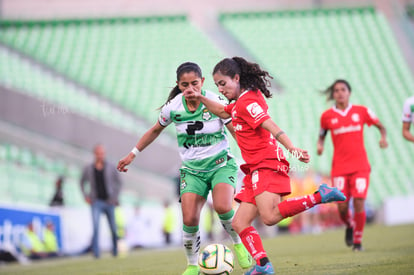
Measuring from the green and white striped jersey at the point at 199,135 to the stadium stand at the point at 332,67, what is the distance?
16.7 m

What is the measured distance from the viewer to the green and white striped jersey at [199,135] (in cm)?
678

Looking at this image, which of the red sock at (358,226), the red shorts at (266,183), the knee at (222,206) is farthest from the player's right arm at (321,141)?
the red shorts at (266,183)

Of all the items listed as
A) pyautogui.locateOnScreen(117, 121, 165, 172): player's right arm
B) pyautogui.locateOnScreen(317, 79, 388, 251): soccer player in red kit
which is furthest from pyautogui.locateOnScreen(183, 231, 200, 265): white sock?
pyautogui.locateOnScreen(317, 79, 388, 251): soccer player in red kit

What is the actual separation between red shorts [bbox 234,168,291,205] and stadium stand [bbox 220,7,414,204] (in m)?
17.2

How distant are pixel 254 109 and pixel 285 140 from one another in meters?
0.46

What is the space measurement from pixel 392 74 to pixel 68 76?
12.5 meters

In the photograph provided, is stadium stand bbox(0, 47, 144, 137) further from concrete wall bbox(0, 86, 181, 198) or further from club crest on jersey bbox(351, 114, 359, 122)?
club crest on jersey bbox(351, 114, 359, 122)

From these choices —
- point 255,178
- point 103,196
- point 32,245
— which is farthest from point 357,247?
point 32,245

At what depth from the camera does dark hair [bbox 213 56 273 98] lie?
6.27 meters

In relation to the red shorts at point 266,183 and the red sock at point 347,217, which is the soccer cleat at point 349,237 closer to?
the red sock at point 347,217

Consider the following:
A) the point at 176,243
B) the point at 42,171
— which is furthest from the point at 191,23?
the point at 176,243

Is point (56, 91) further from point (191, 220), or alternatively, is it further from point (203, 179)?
point (191, 220)

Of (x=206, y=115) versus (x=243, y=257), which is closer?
(x=206, y=115)

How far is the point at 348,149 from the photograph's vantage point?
961 cm
